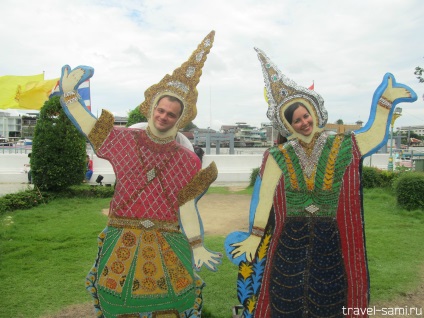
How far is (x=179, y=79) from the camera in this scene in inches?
137

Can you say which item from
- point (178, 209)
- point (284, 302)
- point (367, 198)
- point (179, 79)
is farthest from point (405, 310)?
point (367, 198)

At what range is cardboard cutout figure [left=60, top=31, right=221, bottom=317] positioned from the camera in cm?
343

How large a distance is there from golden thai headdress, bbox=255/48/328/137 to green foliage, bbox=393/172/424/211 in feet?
24.2

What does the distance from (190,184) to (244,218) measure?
5891mm

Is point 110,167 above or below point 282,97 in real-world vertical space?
below

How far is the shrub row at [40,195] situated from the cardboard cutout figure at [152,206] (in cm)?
653

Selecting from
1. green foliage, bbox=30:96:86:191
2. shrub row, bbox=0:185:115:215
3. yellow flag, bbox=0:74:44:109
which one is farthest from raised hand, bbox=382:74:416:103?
yellow flag, bbox=0:74:44:109

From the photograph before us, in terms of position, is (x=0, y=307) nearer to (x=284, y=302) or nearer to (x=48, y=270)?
(x=48, y=270)

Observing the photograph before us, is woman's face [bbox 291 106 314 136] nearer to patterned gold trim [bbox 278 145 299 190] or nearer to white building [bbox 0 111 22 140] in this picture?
patterned gold trim [bbox 278 145 299 190]

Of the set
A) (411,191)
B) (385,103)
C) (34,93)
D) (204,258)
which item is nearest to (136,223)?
(204,258)

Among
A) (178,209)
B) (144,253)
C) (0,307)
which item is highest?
(178,209)

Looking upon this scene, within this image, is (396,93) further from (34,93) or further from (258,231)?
(34,93)

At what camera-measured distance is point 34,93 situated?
39.8 feet

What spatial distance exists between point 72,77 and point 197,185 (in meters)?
1.39
